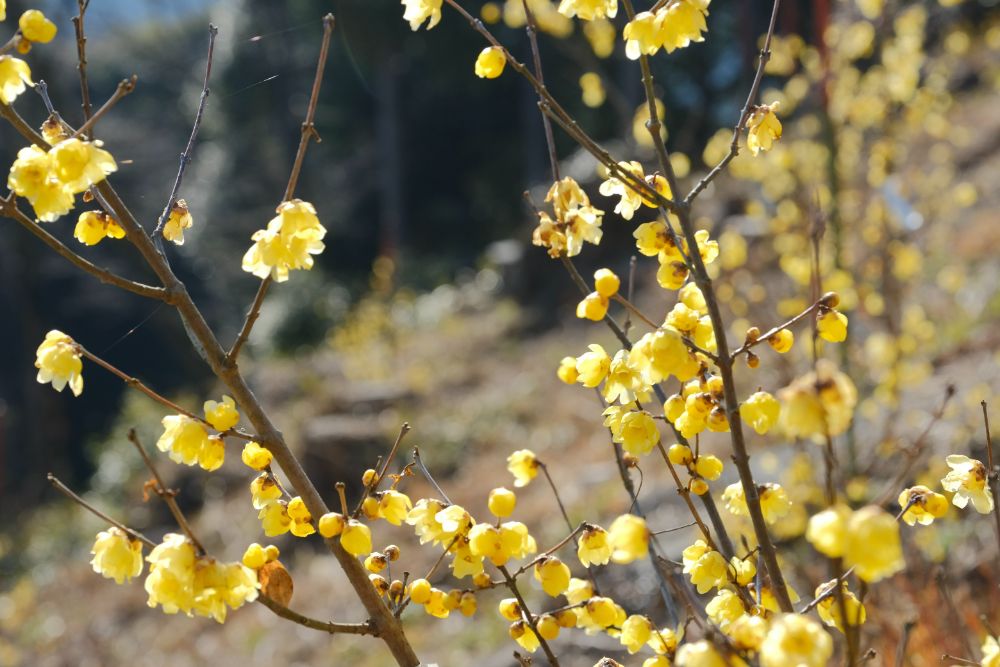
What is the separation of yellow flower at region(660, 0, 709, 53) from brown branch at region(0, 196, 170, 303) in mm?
786

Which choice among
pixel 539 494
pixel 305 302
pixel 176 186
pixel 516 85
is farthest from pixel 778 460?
pixel 516 85

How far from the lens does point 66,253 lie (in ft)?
3.73

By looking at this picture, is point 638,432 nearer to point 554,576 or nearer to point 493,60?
point 554,576

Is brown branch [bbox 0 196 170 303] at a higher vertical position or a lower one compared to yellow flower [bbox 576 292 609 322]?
higher

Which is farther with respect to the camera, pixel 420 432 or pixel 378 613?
pixel 420 432

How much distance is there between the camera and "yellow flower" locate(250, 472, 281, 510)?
4.25 feet

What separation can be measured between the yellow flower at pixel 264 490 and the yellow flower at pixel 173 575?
25 centimetres

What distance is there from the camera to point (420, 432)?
27.1ft

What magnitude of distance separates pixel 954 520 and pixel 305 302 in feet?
→ 39.4

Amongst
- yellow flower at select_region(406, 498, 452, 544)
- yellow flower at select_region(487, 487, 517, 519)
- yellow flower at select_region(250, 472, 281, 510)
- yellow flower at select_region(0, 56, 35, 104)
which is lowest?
yellow flower at select_region(487, 487, 517, 519)

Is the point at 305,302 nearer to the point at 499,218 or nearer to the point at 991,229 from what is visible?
the point at 499,218

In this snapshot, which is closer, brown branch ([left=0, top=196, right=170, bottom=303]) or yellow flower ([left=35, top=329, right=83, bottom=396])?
brown branch ([left=0, top=196, right=170, bottom=303])

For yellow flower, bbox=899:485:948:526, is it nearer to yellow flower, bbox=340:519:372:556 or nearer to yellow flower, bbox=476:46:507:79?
yellow flower, bbox=340:519:372:556

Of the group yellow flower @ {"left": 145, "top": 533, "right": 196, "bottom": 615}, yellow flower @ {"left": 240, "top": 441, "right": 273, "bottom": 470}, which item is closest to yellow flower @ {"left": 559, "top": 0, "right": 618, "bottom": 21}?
yellow flower @ {"left": 240, "top": 441, "right": 273, "bottom": 470}
